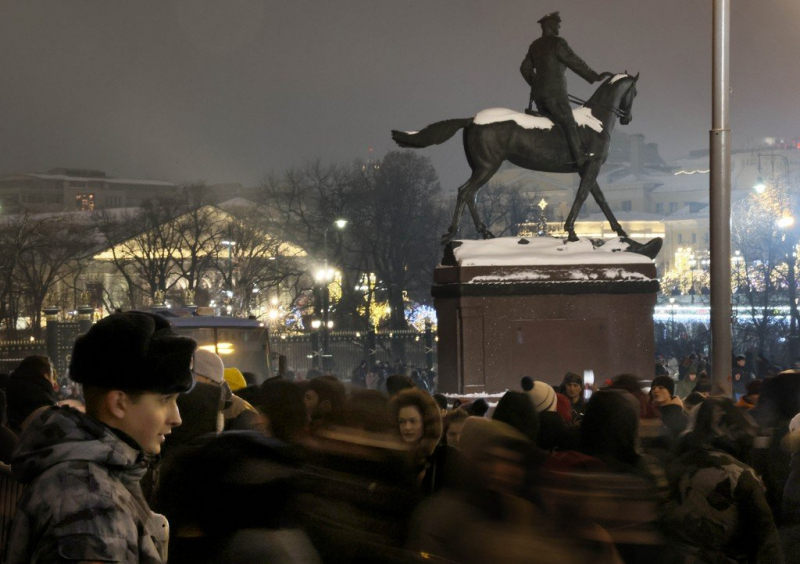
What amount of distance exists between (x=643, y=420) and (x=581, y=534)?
5.78 metres

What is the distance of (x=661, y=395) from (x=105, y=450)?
742cm

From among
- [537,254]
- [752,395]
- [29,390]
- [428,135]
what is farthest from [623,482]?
[428,135]

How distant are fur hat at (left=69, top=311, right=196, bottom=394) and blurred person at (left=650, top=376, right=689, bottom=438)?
518 cm

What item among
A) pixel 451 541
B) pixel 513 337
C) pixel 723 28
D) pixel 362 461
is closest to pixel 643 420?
pixel 723 28

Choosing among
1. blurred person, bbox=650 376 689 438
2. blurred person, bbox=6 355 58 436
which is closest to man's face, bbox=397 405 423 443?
blurred person, bbox=650 376 689 438

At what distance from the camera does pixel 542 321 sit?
1628 centimetres

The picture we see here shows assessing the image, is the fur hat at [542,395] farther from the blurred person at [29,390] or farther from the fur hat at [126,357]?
the fur hat at [126,357]

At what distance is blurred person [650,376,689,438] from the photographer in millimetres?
8078

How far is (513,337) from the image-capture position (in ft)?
53.4

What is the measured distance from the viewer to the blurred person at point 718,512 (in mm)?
4711

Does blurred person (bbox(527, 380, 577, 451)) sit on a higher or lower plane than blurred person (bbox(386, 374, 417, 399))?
lower

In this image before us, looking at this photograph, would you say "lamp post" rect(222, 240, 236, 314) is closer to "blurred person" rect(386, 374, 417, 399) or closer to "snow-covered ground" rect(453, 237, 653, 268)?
"snow-covered ground" rect(453, 237, 653, 268)

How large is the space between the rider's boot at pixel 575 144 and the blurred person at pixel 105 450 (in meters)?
14.2

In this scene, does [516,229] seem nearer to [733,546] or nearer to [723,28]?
[723,28]
